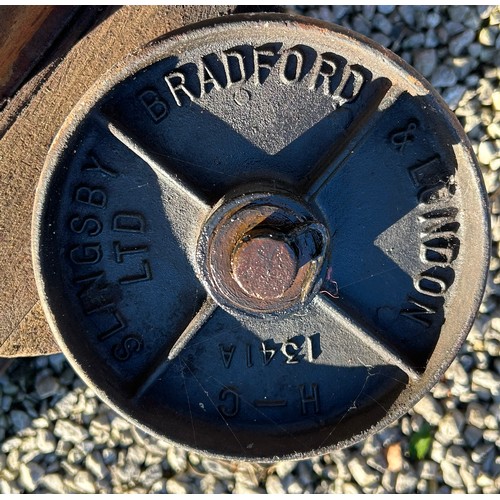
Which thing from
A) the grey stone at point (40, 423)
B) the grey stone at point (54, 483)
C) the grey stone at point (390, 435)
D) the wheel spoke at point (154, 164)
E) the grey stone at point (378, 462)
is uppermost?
the wheel spoke at point (154, 164)

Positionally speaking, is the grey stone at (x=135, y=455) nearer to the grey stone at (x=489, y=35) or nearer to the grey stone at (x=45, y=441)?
the grey stone at (x=45, y=441)

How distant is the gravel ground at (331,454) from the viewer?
366 cm

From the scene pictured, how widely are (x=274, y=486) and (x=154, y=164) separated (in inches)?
79.5

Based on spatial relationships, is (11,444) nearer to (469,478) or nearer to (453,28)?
(469,478)

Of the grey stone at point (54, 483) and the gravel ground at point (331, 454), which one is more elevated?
the gravel ground at point (331, 454)

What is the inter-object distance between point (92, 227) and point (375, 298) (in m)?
1.16

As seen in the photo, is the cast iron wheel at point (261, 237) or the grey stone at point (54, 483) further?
the grey stone at point (54, 483)

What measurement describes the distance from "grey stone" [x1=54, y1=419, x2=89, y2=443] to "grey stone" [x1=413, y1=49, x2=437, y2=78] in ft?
8.63

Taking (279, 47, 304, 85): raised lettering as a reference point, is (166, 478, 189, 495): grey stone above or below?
below

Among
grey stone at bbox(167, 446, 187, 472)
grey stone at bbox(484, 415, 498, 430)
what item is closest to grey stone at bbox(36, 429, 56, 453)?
grey stone at bbox(167, 446, 187, 472)

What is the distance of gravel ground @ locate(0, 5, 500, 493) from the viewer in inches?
144

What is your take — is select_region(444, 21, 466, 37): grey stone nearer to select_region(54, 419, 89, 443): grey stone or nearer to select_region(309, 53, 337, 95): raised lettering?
select_region(309, 53, 337, 95): raised lettering

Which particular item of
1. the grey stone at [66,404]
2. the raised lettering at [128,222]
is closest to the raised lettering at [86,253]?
the raised lettering at [128,222]

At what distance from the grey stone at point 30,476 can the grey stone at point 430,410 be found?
209 cm
